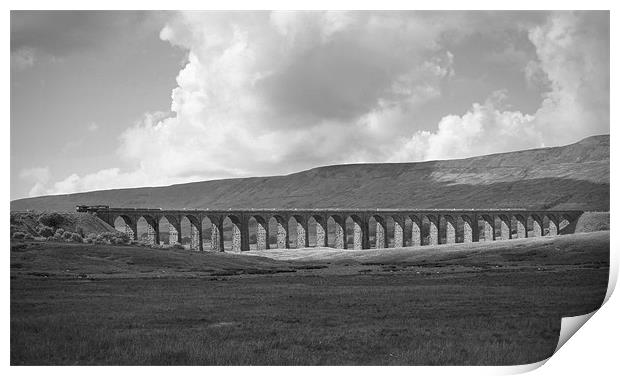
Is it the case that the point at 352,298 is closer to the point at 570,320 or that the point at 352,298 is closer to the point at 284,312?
the point at 284,312

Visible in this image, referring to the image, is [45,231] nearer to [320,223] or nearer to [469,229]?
[320,223]

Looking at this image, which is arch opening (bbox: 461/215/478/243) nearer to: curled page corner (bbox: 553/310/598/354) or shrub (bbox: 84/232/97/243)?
shrub (bbox: 84/232/97/243)

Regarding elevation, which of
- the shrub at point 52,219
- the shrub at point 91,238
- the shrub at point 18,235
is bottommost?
the shrub at point 91,238

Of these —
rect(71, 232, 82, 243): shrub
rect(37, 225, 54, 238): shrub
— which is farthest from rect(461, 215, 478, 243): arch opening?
rect(37, 225, 54, 238): shrub

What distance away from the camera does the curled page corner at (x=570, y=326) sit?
27234mm

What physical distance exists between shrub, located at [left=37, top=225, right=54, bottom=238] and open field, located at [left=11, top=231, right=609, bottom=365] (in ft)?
45.3

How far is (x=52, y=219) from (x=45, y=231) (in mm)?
5294

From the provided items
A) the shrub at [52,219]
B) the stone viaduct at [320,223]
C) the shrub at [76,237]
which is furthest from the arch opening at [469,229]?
the shrub at [76,237]

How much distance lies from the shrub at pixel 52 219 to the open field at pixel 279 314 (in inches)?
718

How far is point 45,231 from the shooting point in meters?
69.1

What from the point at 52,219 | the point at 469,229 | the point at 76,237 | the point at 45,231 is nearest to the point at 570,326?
the point at 76,237

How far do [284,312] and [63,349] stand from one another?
1088cm

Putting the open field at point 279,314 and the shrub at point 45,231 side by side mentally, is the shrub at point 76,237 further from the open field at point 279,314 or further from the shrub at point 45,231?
the open field at point 279,314

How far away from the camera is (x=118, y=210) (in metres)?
94.5
